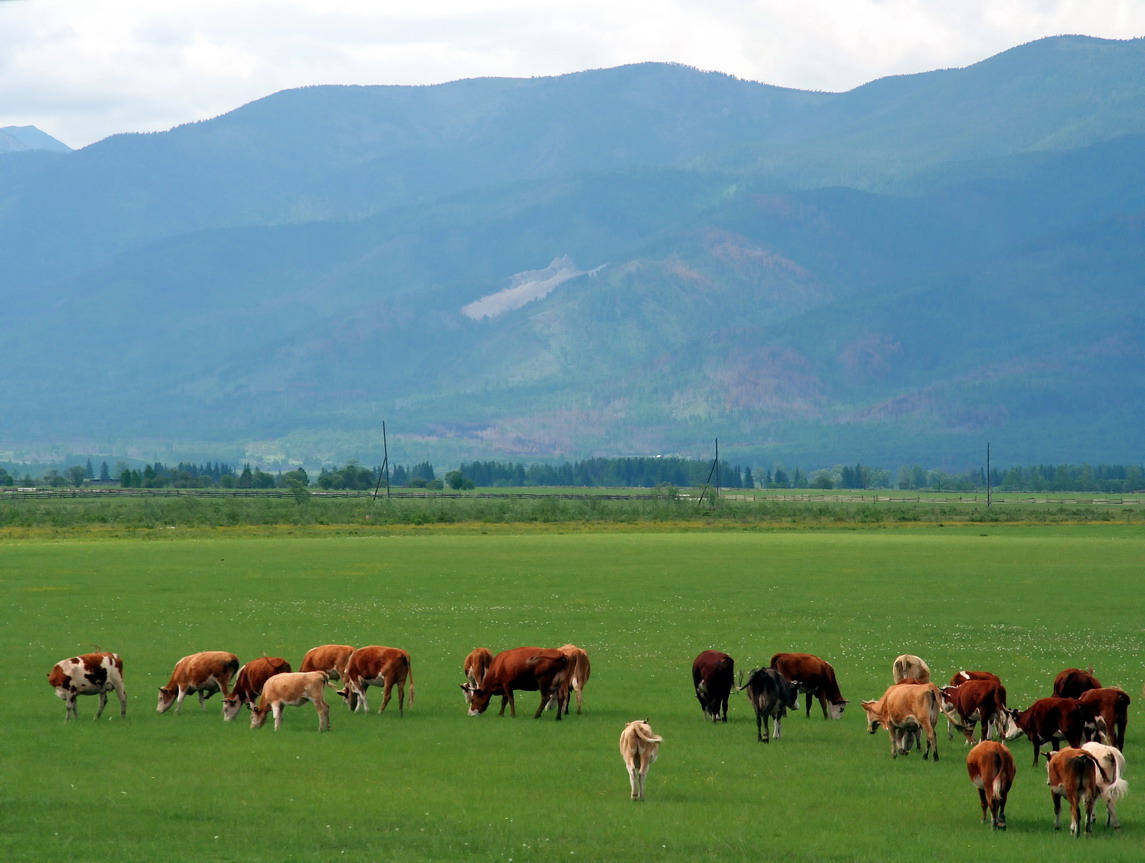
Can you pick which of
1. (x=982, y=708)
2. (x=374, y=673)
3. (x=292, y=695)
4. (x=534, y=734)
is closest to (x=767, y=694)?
(x=982, y=708)

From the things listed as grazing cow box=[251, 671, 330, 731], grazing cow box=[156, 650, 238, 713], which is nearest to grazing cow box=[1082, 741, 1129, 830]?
grazing cow box=[251, 671, 330, 731]

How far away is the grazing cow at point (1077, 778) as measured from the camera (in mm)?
15227

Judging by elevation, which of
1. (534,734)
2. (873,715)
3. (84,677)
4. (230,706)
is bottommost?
(534,734)

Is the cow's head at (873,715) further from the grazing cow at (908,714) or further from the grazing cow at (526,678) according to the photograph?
the grazing cow at (526,678)

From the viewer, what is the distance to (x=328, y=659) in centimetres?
2356

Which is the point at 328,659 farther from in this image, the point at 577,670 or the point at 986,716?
the point at 986,716

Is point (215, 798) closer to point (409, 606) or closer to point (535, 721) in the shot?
point (535, 721)

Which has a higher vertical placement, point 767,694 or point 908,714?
point 767,694

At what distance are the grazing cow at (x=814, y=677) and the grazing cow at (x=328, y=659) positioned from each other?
6692 millimetres

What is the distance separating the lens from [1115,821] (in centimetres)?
1552

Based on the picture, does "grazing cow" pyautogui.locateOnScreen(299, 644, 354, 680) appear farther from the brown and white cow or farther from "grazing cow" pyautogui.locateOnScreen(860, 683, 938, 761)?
"grazing cow" pyautogui.locateOnScreen(860, 683, 938, 761)

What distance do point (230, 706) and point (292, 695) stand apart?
147cm

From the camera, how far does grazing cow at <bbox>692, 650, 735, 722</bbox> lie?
21797 mm

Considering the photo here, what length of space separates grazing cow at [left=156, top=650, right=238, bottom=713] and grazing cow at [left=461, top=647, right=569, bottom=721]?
12.0 feet
